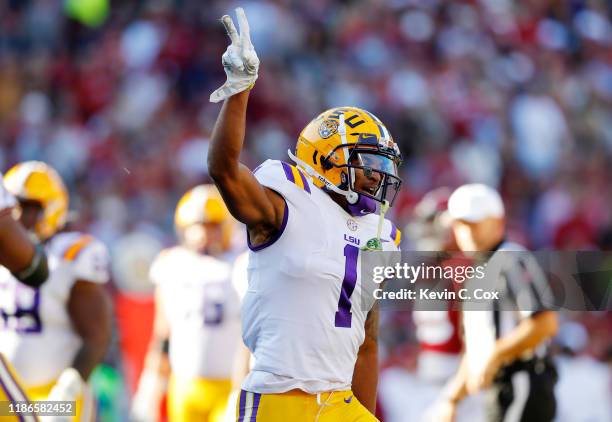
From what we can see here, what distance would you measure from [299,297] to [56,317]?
231 cm

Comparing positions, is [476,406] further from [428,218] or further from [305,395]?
[305,395]

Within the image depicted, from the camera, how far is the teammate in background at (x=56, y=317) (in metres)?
5.82

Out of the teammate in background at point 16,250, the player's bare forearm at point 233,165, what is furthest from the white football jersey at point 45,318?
Result: the player's bare forearm at point 233,165

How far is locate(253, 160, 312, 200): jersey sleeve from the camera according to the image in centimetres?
396

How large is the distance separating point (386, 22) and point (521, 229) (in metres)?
3.03

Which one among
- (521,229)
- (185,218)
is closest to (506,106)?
(521,229)

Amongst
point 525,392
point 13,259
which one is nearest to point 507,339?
point 525,392

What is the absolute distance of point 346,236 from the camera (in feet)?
13.6

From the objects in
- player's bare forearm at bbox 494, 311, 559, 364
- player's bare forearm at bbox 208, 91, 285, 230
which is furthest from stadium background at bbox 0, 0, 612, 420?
player's bare forearm at bbox 208, 91, 285, 230

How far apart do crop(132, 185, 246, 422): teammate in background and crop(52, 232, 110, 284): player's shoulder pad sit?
1.70 meters

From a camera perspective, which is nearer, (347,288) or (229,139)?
(229,139)

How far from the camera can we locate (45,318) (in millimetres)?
5891

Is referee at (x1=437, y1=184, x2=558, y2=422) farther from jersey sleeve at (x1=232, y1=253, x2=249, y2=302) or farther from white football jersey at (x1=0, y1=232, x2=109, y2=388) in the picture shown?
white football jersey at (x1=0, y1=232, x2=109, y2=388)

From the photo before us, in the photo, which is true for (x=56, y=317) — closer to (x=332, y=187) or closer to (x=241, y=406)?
(x=241, y=406)
